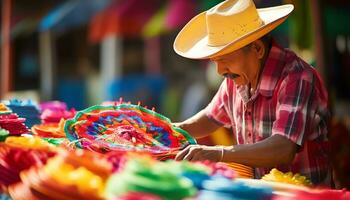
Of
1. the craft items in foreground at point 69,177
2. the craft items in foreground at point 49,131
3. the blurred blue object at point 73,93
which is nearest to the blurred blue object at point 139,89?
the blurred blue object at point 73,93

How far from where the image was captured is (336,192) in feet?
6.14

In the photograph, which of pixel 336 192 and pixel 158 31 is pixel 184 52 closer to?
pixel 336 192

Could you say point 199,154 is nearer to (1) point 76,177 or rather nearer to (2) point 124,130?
(2) point 124,130

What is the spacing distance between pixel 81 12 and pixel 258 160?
7.20 meters

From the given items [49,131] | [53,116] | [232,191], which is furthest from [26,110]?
[232,191]

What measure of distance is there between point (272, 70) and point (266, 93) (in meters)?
0.10

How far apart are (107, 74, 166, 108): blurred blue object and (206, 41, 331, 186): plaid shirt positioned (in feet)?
Answer: 20.0

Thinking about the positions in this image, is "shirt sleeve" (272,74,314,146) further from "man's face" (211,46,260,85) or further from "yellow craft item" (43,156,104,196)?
"yellow craft item" (43,156,104,196)

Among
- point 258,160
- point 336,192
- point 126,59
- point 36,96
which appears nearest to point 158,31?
point 126,59

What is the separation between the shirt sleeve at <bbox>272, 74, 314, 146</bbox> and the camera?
8.71ft

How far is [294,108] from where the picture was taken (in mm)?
2689

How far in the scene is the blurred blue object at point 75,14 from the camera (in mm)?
9352

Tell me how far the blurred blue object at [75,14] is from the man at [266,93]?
6431 mm

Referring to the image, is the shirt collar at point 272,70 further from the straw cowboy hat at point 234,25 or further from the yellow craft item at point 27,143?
the yellow craft item at point 27,143
